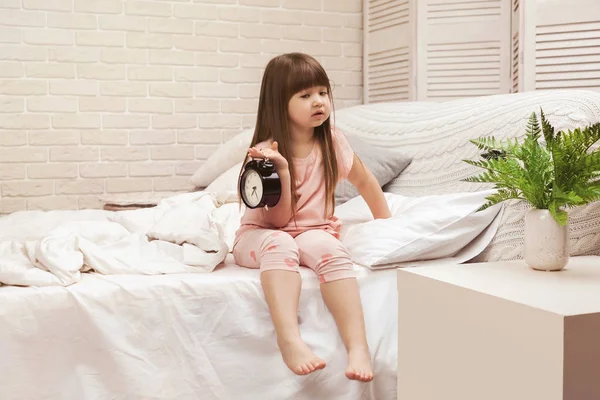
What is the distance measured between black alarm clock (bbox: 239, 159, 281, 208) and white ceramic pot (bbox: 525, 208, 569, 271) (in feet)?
1.98

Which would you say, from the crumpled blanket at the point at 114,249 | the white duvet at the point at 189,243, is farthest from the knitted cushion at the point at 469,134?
the crumpled blanket at the point at 114,249

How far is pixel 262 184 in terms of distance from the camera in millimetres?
1625

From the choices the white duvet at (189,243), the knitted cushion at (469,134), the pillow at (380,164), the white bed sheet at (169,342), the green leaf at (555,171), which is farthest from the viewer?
the pillow at (380,164)

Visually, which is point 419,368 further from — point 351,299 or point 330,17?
point 330,17

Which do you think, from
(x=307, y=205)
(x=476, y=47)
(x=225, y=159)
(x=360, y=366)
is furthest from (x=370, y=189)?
(x=476, y=47)

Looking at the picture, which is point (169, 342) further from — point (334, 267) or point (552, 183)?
point (552, 183)

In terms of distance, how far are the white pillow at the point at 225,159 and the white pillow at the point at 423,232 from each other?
3.53 feet

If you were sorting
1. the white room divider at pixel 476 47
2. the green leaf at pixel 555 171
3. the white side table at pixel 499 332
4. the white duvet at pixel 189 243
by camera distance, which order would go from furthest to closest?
1. the white room divider at pixel 476 47
2. the white duvet at pixel 189 243
3. the green leaf at pixel 555 171
4. the white side table at pixel 499 332

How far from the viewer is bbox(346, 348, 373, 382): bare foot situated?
1454 mm

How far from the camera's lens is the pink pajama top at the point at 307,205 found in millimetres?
1786

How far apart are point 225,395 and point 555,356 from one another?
77cm

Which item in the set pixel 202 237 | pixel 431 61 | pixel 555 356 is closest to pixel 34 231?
pixel 202 237

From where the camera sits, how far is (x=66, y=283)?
1.46m

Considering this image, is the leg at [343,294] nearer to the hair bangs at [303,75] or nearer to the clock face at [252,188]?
the clock face at [252,188]
